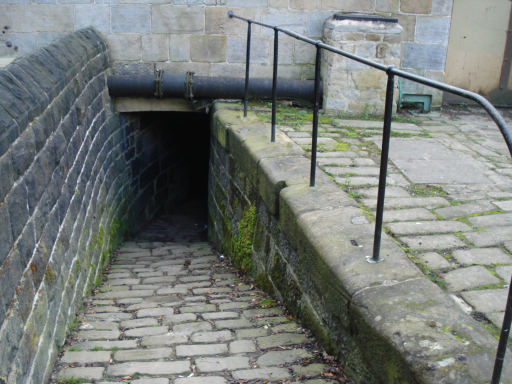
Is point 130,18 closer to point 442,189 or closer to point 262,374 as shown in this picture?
point 442,189

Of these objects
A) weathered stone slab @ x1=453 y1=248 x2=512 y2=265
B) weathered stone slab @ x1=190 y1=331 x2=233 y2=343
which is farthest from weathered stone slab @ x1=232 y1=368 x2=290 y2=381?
weathered stone slab @ x1=453 y1=248 x2=512 y2=265

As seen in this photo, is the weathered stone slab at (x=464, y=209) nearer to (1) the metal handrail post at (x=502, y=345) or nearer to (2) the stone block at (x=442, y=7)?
(1) the metal handrail post at (x=502, y=345)

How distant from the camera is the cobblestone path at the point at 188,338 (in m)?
2.62

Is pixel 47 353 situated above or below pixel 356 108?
below

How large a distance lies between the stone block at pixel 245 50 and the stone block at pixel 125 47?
1.06m

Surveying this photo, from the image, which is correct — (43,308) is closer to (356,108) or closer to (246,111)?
(246,111)

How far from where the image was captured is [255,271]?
4.20m

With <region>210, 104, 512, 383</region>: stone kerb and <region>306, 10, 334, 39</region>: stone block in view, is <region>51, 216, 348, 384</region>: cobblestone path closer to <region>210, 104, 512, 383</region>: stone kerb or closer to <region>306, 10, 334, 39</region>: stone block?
<region>210, 104, 512, 383</region>: stone kerb

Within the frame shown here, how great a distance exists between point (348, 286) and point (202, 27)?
469 centimetres

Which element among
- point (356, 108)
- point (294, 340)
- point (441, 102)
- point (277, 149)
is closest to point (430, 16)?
point (441, 102)

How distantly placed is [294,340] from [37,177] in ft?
5.33

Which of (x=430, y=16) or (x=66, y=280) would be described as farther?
(x=430, y=16)

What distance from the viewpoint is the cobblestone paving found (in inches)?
99.0

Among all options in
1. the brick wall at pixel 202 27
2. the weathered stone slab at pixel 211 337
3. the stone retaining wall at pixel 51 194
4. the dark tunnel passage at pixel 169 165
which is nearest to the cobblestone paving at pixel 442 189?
the brick wall at pixel 202 27
